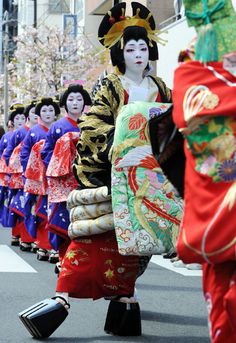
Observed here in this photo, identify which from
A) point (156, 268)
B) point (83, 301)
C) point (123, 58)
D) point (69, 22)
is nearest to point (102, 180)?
point (123, 58)

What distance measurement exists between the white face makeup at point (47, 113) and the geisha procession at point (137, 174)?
1 centimetres

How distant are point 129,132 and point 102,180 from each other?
1.72 feet

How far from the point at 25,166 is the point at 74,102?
3.11m

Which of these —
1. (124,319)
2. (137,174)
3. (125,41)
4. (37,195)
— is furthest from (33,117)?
(137,174)

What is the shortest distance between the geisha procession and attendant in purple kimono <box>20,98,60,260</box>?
1 centimetres

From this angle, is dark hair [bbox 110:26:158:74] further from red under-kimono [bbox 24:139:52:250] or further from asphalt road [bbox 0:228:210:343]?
red under-kimono [bbox 24:139:52:250]

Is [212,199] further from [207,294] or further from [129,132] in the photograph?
[129,132]

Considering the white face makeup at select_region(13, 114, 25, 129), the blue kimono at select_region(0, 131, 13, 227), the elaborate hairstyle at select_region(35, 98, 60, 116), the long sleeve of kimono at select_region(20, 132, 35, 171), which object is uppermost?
the elaborate hairstyle at select_region(35, 98, 60, 116)

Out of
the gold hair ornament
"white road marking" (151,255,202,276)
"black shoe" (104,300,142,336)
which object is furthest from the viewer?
"white road marking" (151,255,202,276)

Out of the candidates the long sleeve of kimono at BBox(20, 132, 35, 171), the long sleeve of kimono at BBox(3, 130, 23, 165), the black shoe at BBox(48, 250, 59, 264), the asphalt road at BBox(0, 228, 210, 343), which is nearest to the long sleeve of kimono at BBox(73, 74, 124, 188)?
the asphalt road at BBox(0, 228, 210, 343)

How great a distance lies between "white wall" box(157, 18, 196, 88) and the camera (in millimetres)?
20516

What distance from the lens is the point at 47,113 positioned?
40.2 ft

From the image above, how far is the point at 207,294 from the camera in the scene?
4035mm

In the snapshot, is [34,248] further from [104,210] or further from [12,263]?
[104,210]
